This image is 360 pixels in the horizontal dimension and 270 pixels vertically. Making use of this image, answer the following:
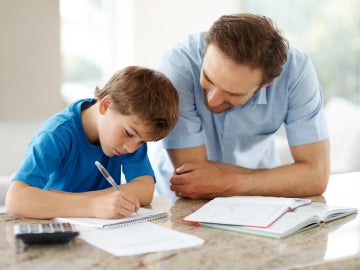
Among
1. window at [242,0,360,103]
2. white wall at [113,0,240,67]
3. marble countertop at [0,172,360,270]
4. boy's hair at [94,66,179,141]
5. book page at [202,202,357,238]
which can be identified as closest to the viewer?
marble countertop at [0,172,360,270]

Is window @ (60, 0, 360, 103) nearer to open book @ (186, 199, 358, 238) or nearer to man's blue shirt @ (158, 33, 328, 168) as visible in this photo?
man's blue shirt @ (158, 33, 328, 168)

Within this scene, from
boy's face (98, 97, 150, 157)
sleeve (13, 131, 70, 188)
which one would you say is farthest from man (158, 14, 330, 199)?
sleeve (13, 131, 70, 188)

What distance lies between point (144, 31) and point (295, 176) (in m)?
2.99

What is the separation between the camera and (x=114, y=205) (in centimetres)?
155

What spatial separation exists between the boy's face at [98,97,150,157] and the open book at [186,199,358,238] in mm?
306

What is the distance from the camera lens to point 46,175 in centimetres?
163

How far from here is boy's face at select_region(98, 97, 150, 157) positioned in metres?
1.68

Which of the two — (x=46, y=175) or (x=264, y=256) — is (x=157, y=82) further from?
(x=264, y=256)

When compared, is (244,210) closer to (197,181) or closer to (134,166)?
(197,181)

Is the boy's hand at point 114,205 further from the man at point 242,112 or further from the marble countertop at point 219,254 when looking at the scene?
the man at point 242,112

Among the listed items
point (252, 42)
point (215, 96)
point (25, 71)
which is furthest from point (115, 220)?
point (25, 71)

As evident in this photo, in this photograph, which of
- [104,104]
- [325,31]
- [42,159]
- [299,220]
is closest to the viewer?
[299,220]

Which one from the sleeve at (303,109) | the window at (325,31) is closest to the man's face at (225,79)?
the sleeve at (303,109)

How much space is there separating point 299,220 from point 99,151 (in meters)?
0.59
